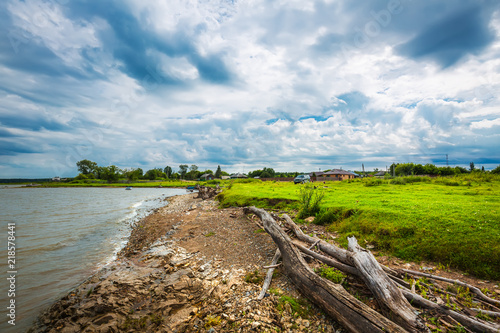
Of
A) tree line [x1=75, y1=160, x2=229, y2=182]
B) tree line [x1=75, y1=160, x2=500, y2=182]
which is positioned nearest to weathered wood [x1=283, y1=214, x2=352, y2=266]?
tree line [x1=75, y1=160, x2=500, y2=182]

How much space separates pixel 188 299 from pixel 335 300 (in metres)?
3.93

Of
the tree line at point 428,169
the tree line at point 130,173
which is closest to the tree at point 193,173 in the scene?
the tree line at point 130,173

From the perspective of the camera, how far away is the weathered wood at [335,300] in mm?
3902

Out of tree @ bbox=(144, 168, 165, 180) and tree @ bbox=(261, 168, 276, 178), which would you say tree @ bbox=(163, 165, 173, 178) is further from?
Result: tree @ bbox=(261, 168, 276, 178)

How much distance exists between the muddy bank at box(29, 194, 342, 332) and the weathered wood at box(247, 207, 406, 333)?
0.94 feet

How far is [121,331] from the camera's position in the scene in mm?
4887

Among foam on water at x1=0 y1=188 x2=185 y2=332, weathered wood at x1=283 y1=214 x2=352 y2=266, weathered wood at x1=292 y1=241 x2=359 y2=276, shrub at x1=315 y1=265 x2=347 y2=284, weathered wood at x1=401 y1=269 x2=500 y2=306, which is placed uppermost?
weathered wood at x1=283 y1=214 x2=352 y2=266

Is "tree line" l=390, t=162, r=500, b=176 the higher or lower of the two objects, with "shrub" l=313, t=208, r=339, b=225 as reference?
higher

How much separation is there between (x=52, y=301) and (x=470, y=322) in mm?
10983

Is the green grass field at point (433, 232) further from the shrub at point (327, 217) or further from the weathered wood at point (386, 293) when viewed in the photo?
the weathered wood at point (386, 293)

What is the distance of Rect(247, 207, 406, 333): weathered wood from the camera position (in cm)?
390

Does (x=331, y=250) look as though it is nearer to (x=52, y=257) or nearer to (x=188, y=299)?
(x=188, y=299)

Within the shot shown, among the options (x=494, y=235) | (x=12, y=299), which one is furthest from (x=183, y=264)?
(x=494, y=235)

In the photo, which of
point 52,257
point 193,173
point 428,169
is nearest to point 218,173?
point 193,173
